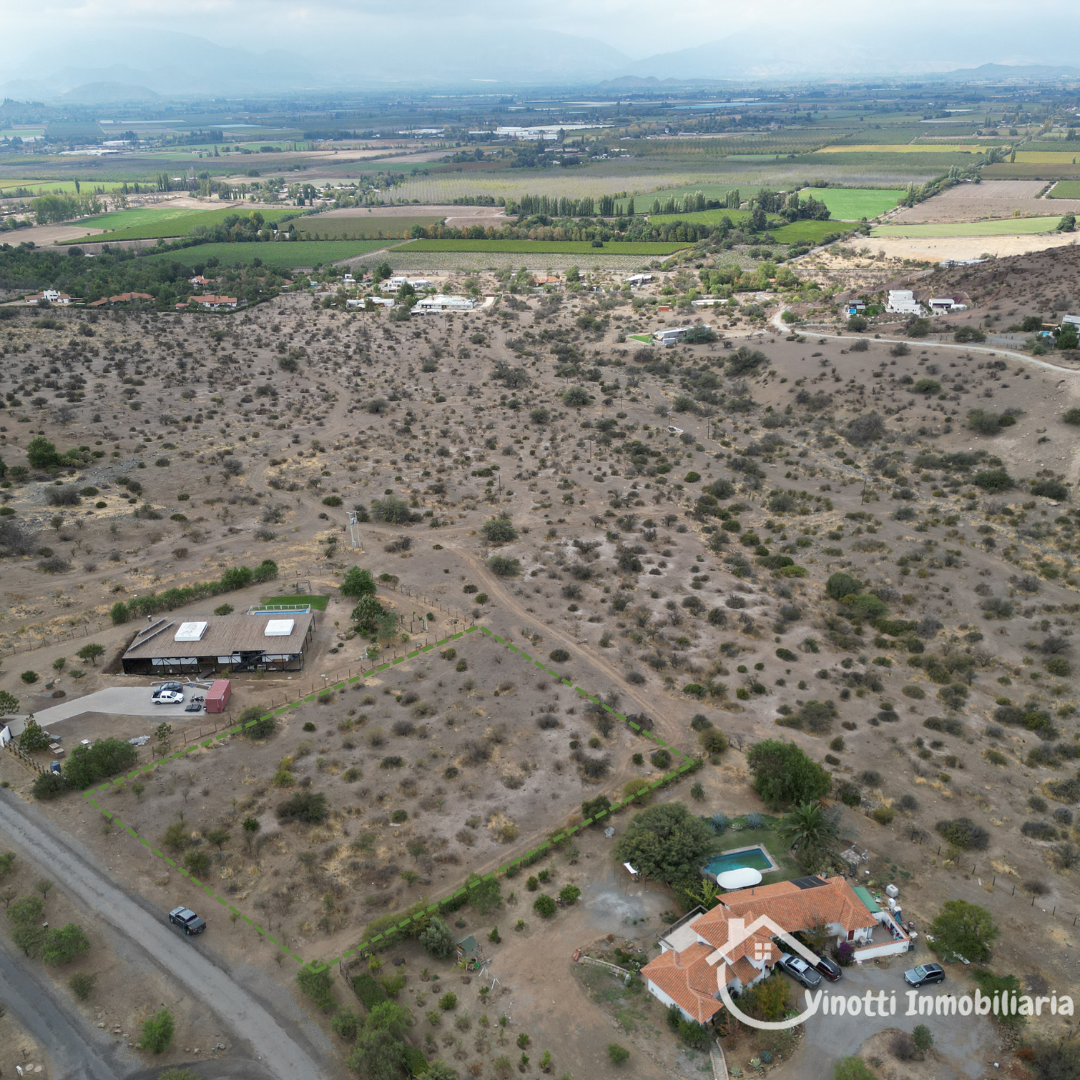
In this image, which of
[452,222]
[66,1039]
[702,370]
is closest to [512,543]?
[66,1039]

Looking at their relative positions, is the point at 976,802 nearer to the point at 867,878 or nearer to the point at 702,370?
the point at 867,878

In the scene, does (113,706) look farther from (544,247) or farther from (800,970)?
(544,247)

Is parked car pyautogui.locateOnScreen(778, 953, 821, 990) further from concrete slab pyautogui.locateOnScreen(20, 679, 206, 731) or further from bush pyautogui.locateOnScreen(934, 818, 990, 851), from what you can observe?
concrete slab pyautogui.locateOnScreen(20, 679, 206, 731)

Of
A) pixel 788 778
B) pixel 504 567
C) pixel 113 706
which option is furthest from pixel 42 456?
pixel 788 778

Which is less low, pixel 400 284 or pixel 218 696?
pixel 400 284

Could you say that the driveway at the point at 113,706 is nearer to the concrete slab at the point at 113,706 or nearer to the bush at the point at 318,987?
the concrete slab at the point at 113,706

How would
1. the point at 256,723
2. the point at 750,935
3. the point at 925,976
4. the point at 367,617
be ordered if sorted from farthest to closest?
1. the point at 367,617
2. the point at 256,723
3. the point at 750,935
4. the point at 925,976
